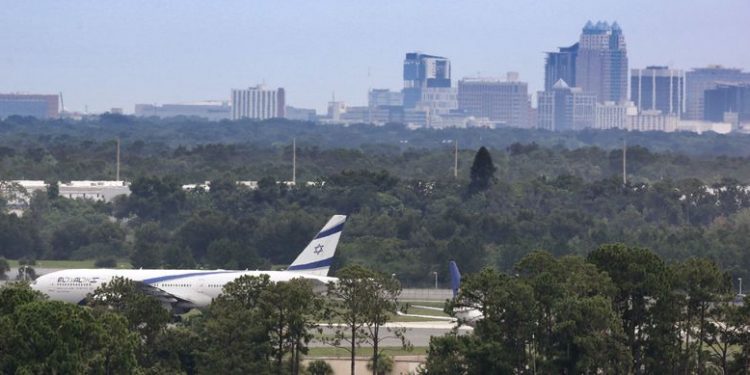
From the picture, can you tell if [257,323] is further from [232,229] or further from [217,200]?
[217,200]

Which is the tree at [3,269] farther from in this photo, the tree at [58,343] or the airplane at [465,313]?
the tree at [58,343]

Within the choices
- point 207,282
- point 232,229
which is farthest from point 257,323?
point 232,229

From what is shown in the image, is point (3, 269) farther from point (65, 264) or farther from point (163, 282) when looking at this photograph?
point (163, 282)

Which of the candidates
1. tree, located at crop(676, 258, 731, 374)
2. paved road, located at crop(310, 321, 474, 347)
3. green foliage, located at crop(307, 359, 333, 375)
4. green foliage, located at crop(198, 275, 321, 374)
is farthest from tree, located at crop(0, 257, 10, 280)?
tree, located at crop(676, 258, 731, 374)

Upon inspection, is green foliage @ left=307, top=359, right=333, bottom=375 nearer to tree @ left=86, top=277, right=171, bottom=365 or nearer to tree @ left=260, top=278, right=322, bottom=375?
tree @ left=260, top=278, right=322, bottom=375

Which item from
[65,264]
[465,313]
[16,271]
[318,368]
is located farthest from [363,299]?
[65,264]

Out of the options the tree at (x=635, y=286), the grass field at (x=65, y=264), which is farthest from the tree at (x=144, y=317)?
the grass field at (x=65, y=264)
